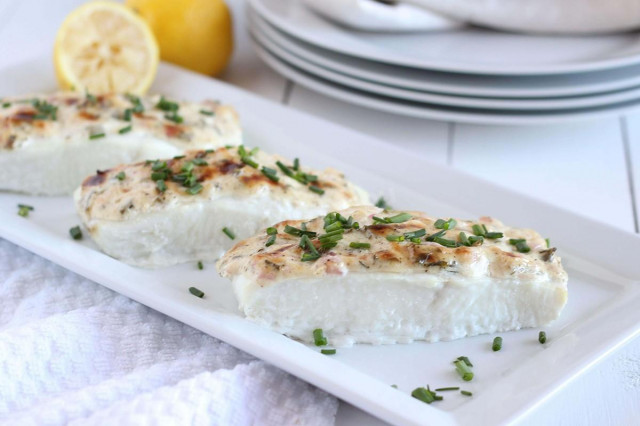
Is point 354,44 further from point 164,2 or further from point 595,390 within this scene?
point 595,390

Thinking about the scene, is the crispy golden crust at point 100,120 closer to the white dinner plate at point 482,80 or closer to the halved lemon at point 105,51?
the halved lemon at point 105,51

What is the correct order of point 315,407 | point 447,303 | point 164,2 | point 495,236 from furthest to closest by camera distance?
1. point 164,2
2. point 495,236
3. point 447,303
4. point 315,407

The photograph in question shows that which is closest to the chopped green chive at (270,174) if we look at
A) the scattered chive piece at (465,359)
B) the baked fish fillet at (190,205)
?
the baked fish fillet at (190,205)

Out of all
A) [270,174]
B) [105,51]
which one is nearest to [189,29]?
[105,51]

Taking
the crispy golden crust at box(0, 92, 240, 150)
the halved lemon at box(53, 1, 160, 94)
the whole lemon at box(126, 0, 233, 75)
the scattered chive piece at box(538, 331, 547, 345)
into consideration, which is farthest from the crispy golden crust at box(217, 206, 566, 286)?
the whole lemon at box(126, 0, 233, 75)

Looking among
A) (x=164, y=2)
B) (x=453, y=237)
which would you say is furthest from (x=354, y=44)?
(x=453, y=237)

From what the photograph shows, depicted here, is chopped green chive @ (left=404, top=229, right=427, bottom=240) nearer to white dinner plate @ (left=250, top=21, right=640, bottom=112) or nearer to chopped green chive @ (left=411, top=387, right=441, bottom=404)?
chopped green chive @ (left=411, top=387, right=441, bottom=404)
